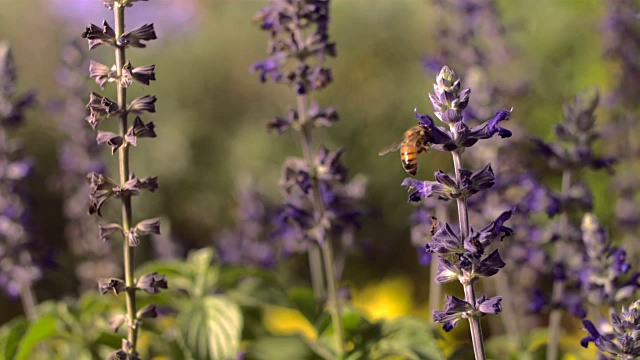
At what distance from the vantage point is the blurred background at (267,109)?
6020mm

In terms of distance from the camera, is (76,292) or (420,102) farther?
(420,102)

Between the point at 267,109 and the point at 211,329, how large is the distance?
15.7ft

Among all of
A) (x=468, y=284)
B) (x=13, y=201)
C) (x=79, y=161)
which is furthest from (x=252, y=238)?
(x=468, y=284)

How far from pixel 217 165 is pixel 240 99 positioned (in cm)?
84

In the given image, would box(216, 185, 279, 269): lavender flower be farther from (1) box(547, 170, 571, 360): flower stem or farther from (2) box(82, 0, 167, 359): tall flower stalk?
(2) box(82, 0, 167, 359): tall flower stalk

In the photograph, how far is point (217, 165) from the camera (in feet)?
23.3

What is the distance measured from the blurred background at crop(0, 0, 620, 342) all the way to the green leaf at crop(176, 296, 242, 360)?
9.39 feet

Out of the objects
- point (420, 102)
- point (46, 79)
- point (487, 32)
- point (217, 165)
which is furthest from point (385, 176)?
point (46, 79)

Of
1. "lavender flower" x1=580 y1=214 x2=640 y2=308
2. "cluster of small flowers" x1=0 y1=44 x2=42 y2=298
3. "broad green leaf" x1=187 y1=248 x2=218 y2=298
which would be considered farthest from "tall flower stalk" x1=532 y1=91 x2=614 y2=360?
"cluster of small flowers" x1=0 y1=44 x2=42 y2=298

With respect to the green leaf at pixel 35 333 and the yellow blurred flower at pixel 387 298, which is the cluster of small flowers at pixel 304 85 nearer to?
the green leaf at pixel 35 333

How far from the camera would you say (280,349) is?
2.53m

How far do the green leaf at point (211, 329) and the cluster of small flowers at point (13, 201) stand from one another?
835mm

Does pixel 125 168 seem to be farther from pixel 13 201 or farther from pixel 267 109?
pixel 267 109

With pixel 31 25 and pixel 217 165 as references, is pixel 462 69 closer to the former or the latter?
pixel 217 165
